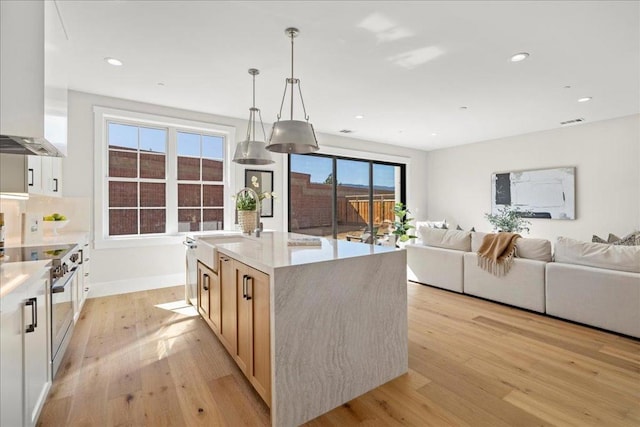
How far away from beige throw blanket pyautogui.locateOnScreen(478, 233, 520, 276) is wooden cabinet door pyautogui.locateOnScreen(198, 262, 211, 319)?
314cm

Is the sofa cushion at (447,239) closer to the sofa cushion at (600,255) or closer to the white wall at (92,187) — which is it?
the sofa cushion at (600,255)

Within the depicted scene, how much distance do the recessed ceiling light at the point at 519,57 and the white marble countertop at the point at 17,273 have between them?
396 cm

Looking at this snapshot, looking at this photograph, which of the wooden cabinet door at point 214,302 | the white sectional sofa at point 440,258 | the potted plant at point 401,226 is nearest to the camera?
the wooden cabinet door at point 214,302

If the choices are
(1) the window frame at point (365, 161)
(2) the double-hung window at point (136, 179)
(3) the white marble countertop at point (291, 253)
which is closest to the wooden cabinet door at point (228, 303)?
(3) the white marble countertop at point (291, 253)

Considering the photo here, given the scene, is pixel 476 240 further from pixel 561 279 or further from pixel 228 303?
pixel 228 303

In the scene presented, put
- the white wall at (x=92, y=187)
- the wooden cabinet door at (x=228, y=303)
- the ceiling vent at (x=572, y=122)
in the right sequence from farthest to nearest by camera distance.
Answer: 1. the ceiling vent at (x=572, y=122)
2. the white wall at (x=92, y=187)
3. the wooden cabinet door at (x=228, y=303)

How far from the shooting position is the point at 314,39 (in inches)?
109

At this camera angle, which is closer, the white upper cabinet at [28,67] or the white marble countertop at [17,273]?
the white marble countertop at [17,273]

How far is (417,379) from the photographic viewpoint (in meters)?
2.24

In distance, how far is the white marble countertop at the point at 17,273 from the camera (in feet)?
4.51

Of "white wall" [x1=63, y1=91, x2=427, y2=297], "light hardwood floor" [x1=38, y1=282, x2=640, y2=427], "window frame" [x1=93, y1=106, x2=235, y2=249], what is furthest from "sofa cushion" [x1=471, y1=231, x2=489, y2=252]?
"window frame" [x1=93, y1=106, x2=235, y2=249]

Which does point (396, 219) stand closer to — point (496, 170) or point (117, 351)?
point (496, 170)

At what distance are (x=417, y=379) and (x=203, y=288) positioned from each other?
2014 mm

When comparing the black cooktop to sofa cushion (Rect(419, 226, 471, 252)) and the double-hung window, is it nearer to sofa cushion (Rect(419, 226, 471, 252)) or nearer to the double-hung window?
the double-hung window
